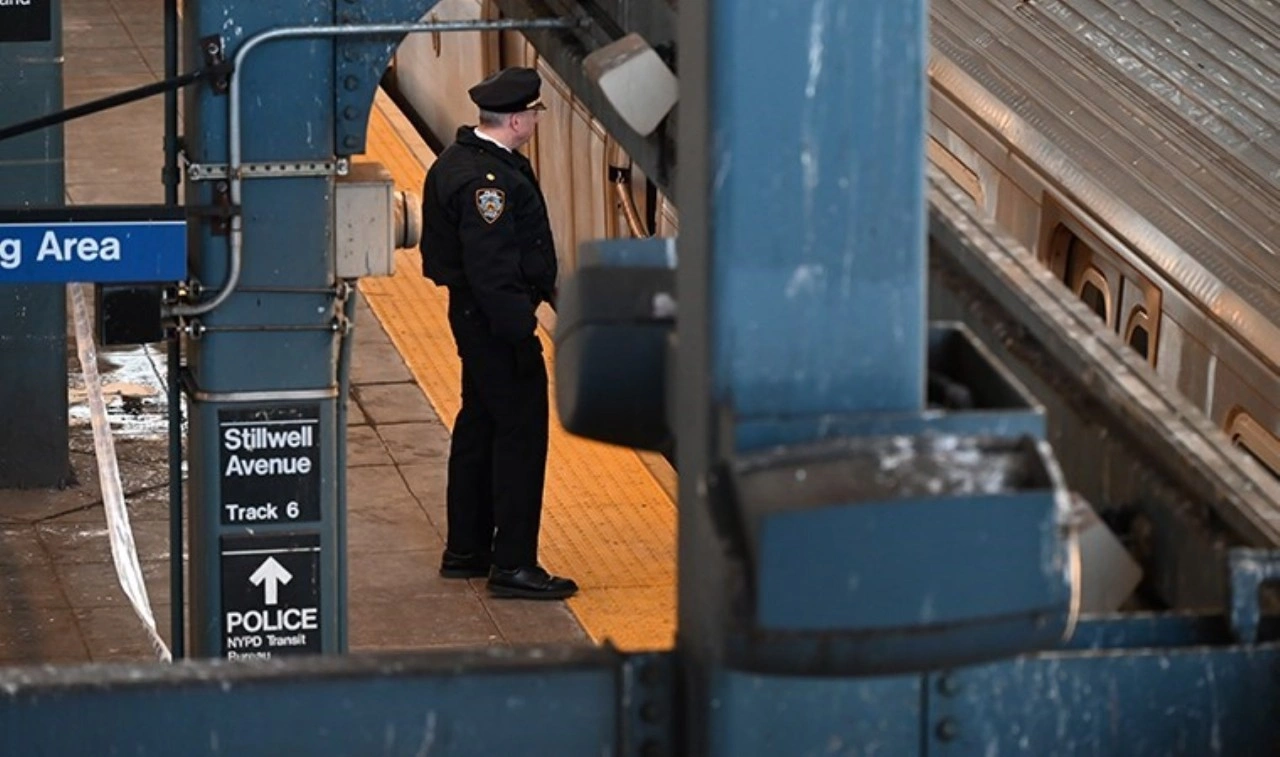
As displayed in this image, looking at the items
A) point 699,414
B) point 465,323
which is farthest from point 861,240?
point 465,323

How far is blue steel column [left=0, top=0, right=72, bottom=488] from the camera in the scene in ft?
32.3

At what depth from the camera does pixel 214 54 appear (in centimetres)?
633

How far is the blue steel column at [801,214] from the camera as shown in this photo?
2.96 metres

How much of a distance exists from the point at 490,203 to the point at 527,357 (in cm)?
59

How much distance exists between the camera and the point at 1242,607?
3.45 metres

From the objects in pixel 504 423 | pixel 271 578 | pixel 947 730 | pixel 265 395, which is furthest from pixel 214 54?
pixel 947 730

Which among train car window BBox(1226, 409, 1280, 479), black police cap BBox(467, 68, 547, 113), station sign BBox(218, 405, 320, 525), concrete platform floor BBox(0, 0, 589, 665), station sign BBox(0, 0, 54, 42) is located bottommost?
concrete platform floor BBox(0, 0, 589, 665)

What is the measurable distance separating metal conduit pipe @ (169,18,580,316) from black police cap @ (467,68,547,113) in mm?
1706

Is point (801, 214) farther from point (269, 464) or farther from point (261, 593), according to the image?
point (261, 593)

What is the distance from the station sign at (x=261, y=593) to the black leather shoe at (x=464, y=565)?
2.34 m

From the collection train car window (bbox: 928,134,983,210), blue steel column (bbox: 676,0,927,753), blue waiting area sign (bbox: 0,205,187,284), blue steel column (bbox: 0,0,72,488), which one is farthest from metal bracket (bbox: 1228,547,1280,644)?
blue steel column (bbox: 0,0,72,488)

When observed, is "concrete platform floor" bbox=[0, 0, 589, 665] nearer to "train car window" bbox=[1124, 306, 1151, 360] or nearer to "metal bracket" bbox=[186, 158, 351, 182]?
"metal bracket" bbox=[186, 158, 351, 182]

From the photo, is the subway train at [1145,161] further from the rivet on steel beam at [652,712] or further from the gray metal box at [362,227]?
the rivet on steel beam at [652,712]

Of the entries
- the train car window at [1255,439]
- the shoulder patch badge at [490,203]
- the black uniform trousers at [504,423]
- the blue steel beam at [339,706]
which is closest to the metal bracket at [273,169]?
the shoulder patch badge at [490,203]
